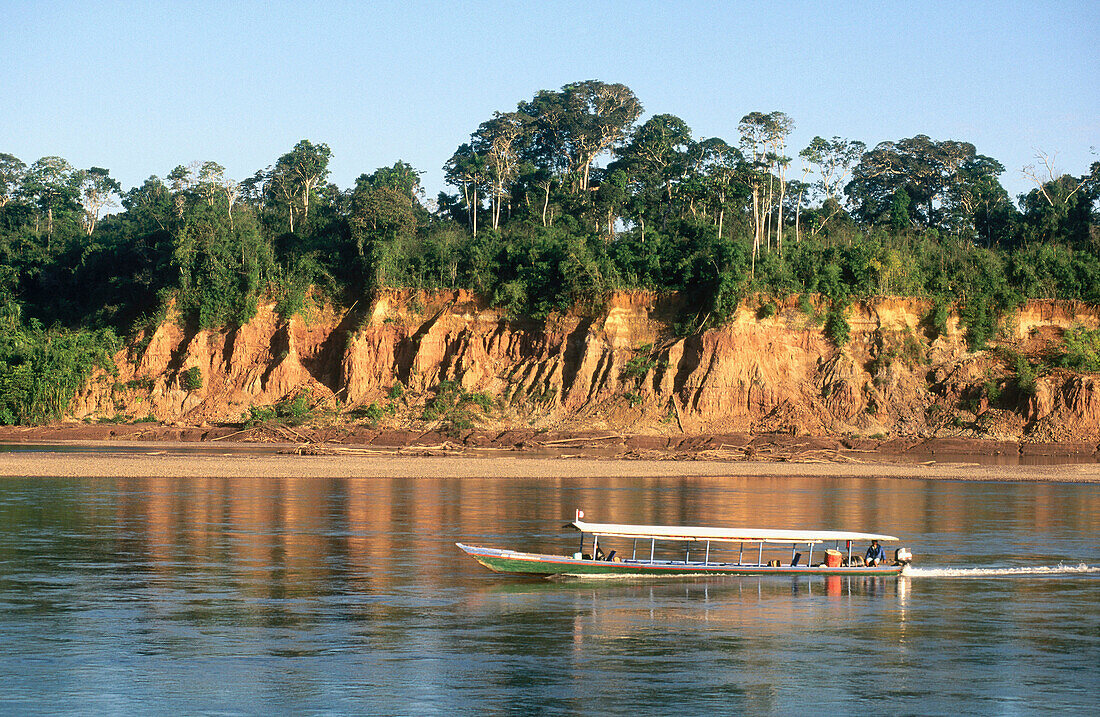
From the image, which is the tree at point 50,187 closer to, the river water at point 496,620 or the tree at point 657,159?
the tree at point 657,159

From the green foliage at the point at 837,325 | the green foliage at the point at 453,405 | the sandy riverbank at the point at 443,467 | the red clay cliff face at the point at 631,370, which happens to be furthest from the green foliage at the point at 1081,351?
the green foliage at the point at 453,405

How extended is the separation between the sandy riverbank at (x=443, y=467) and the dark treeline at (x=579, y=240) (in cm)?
1318

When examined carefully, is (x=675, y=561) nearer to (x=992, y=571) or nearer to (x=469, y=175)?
(x=992, y=571)

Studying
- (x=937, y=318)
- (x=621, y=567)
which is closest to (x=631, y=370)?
(x=937, y=318)

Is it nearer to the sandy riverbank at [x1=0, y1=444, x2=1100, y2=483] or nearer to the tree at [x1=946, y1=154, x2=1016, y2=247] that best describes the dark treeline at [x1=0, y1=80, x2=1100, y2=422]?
the tree at [x1=946, y1=154, x2=1016, y2=247]

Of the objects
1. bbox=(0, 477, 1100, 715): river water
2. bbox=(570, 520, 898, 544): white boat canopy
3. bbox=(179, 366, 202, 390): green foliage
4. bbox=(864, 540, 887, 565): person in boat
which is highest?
bbox=(179, 366, 202, 390): green foliage

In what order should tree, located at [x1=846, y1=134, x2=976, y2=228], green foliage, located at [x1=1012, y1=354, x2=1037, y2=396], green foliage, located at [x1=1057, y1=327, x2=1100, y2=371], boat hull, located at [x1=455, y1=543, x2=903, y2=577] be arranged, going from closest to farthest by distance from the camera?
boat hull, located at [x1=455, y1=543, x2=903, y2=577]
green foliage, located at [x1=1012, y1=354, x2=1037, y2=396]
green foliage, located at [x1=1057, y1=327, x2=1100, y2=371]
tree, located at [x1=846, y1=134, x2=976, y2=228]

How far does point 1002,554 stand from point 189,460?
110ft

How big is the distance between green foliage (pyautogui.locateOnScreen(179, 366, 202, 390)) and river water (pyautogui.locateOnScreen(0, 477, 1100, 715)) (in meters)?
28.9

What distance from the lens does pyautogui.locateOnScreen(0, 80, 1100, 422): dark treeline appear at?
59.7 meters

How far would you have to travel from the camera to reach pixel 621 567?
22703 millimetres

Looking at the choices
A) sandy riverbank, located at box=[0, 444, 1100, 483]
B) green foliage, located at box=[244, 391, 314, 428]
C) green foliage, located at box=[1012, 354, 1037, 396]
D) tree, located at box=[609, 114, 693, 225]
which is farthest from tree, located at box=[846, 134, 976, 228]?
green foliage, located at box=[244, 391, 314, 428]

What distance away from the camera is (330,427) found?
57406mm

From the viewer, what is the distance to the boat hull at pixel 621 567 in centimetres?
2228
